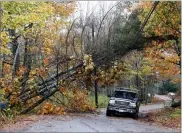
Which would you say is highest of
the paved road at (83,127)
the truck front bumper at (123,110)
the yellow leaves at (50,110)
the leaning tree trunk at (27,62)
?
the leaning tree trunk at (27,62)

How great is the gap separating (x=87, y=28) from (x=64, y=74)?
160 inches

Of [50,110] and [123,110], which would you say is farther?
[123,110]

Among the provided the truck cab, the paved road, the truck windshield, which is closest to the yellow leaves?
the truck cab

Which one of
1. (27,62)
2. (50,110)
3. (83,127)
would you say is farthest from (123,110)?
(83,127)

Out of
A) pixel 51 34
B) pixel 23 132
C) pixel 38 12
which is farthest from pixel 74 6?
pixel 23 132

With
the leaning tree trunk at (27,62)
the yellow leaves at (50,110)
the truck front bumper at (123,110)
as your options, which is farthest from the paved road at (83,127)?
the leaning tree trunk at (27,62)

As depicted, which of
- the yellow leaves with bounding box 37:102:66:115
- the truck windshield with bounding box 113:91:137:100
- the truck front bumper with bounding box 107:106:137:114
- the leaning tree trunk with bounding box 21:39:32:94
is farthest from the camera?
the truck windshield with bounding box 113:91:137:100

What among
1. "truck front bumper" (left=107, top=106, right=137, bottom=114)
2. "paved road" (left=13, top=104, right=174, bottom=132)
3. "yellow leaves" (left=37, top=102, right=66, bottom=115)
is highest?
"paved road" (left=13, top=104, right=174, bottom=132)

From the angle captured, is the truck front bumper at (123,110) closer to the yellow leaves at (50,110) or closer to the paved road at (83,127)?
the yellow leaves at (50,110)

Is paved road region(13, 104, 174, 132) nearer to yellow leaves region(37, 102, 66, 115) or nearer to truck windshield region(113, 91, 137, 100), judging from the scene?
yellow leaves region(37, 102, 66, 115)

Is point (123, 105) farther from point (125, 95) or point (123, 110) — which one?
point (125, 95)

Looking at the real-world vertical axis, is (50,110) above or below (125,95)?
below

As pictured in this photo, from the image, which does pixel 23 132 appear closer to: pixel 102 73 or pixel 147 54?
pixel 102 73

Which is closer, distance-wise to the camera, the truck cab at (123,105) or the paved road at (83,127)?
the paved road at (83,127)
